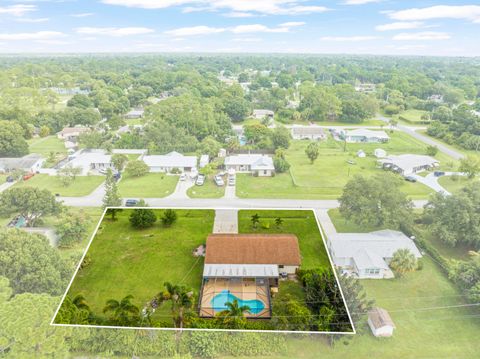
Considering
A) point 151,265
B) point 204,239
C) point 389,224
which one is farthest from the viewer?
point 389,224

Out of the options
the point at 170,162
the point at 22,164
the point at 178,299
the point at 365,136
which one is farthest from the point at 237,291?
the point at 365,136

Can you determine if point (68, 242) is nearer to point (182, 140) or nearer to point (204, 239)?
point (204, 239)

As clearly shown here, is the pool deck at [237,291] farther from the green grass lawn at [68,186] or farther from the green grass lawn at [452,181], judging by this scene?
the green grass lawn at [452,181]

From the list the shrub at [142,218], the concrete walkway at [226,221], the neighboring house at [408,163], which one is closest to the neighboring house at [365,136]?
the neighboring house at [408,163]

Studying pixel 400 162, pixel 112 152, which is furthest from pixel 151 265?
pixel 400 162

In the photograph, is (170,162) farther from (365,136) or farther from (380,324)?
(365,136)
